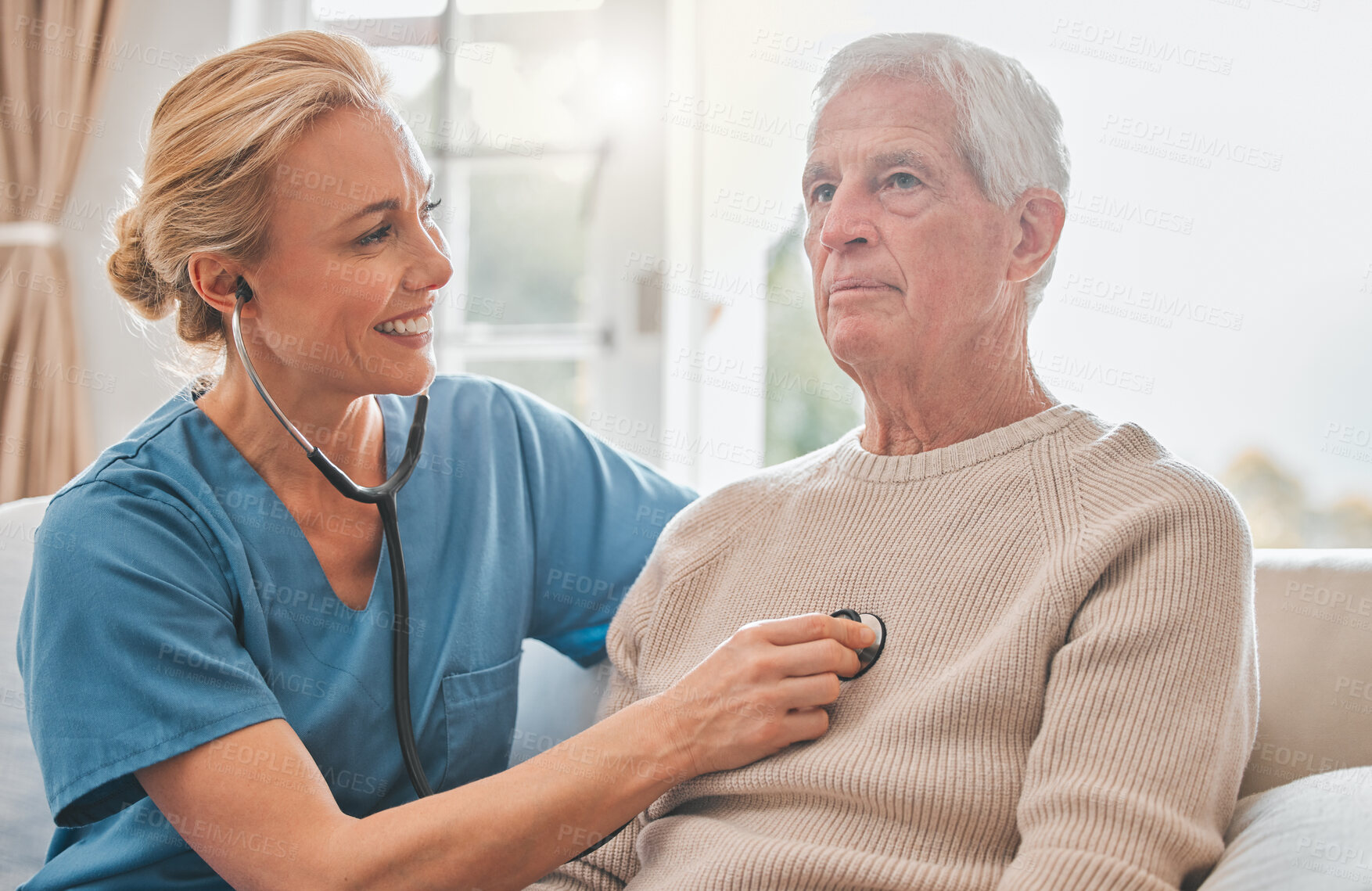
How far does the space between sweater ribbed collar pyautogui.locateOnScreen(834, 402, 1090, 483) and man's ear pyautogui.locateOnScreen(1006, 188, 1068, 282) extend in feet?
0.53

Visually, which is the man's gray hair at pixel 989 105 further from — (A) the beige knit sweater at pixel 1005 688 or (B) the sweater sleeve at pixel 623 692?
(B) the sweater sleeve at pixel 623 692

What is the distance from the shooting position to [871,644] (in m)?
1.03

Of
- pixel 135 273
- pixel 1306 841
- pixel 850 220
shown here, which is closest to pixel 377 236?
pixel 135 273

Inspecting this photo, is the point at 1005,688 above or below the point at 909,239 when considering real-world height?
below

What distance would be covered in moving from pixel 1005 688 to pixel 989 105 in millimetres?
623

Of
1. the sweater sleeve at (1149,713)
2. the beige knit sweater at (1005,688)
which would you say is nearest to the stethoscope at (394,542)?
the beige knit sweater at (1005,688)

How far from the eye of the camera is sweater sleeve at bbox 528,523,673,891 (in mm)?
1184

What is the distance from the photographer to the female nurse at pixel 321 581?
3.27 feet

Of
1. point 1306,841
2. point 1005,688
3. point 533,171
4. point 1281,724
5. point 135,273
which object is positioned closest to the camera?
point 1306,841

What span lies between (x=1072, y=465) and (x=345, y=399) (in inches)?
34.2

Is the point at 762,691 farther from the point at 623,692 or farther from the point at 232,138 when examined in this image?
the point at 232,138

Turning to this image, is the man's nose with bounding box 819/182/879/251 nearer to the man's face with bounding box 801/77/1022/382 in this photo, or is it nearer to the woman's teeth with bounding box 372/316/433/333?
the man's face with bounding box 801/77/1022/382

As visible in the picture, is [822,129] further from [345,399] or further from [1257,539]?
[1257,539]

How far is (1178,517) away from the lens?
3.05 feet
